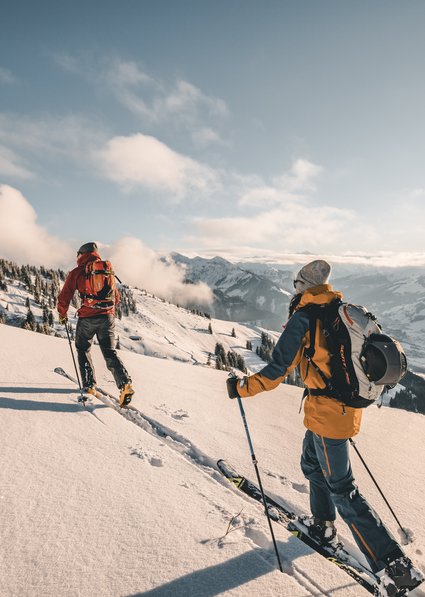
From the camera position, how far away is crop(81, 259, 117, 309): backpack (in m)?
7.02

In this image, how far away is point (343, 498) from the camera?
356 centimetres

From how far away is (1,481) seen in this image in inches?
141

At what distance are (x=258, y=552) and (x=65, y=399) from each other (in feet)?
15.8

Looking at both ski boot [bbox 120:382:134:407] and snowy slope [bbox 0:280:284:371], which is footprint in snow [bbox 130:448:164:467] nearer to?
ski boot [bbox 120:382:134:407]

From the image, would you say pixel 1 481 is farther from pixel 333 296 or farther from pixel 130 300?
pixel 130 300

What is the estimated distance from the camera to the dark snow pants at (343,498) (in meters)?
3.29

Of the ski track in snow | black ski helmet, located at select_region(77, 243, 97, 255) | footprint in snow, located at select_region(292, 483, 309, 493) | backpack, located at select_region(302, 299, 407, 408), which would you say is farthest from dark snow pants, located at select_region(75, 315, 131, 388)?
backpack, located at select_region(302, 299, 407, 408)

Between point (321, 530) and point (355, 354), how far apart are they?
2.25m

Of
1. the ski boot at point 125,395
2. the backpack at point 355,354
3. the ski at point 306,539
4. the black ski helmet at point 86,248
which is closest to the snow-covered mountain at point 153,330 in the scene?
the black ski helmet at point 86,248

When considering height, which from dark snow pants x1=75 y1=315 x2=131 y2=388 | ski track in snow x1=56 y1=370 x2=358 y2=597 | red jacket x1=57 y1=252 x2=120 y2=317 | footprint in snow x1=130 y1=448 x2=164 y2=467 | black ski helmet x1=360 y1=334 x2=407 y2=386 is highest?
red jacket x1=57 y1=252 x2=120 y2=317

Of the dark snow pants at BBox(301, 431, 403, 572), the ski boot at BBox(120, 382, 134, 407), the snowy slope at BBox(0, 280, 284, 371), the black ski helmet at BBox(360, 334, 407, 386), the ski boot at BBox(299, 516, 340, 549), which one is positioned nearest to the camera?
the black ski helmet at BBox(360, 334, 407, 386)

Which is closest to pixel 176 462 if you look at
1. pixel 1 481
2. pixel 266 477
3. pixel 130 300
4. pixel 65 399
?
pixel 266 477

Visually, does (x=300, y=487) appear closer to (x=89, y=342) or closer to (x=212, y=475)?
(x=212, y=475)

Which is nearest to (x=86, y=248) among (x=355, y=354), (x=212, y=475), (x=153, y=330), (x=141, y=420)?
(x=141, y=420)
